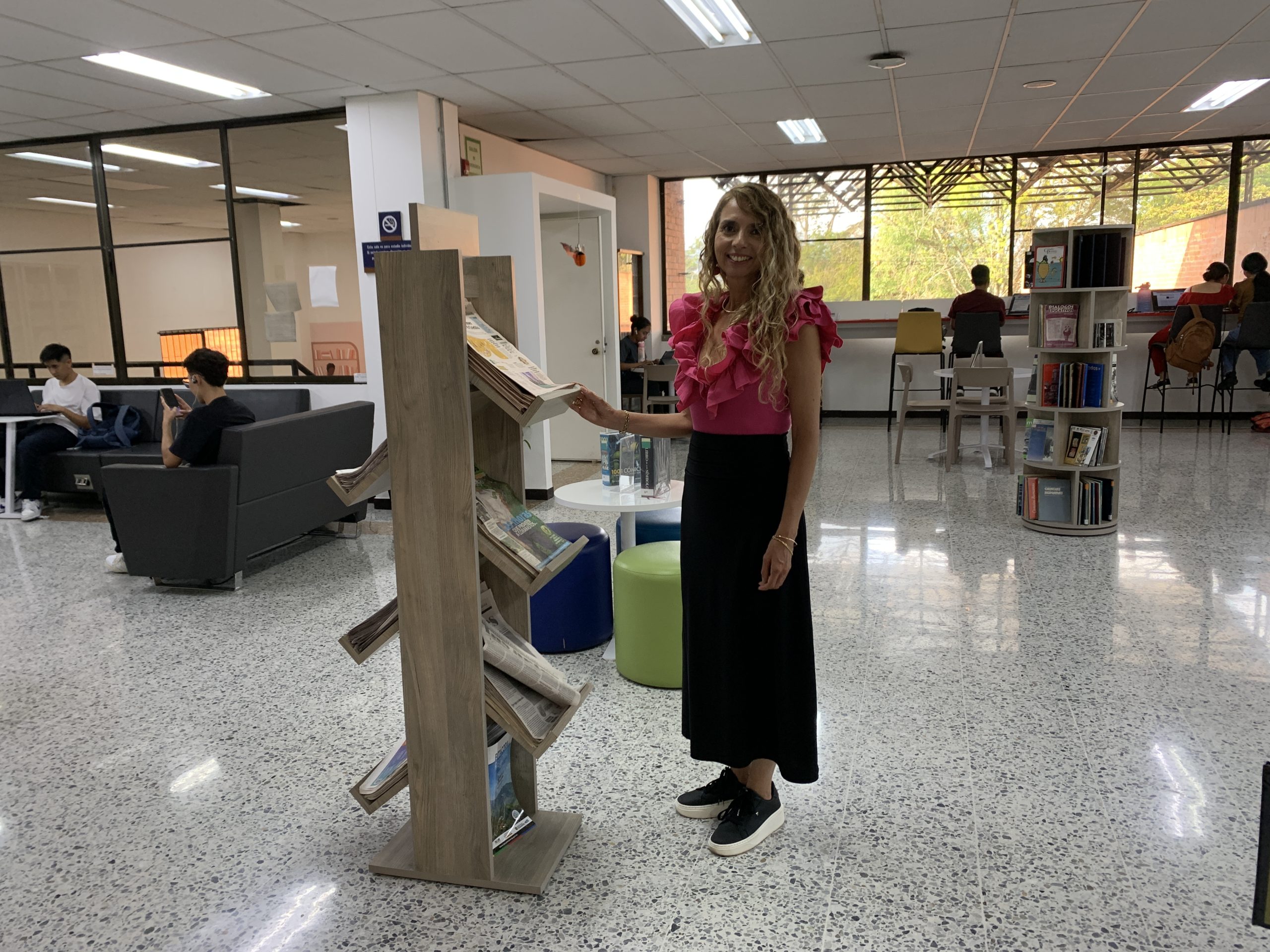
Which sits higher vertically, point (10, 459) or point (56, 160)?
point (56, 160)

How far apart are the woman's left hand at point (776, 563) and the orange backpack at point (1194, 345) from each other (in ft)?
26.1

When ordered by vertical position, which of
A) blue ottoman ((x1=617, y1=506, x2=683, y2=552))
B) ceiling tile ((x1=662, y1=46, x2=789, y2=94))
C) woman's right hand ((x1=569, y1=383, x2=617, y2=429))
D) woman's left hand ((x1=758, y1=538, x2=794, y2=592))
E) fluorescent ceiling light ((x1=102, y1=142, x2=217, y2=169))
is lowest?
blue ottoman ((x1=617, y1=506, x2=683, y2=552))

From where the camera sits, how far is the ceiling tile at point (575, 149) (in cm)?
782

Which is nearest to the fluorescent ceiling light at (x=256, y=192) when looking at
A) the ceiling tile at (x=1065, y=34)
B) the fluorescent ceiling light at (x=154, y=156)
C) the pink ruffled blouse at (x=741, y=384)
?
the fluorescent ceiling light at (x=154, y=156)

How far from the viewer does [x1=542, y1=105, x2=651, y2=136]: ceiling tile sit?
21.6 ft

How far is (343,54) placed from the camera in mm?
4949

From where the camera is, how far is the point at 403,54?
5016 millimetres

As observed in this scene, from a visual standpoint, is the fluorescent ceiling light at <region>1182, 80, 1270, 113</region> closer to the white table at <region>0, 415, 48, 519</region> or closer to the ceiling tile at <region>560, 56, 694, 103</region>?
the ceiling tile at <region>560, 56, 694, 103</region>

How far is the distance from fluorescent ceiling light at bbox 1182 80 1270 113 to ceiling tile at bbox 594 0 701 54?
4252 mm

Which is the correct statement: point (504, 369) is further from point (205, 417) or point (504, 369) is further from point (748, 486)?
point (205, 417)

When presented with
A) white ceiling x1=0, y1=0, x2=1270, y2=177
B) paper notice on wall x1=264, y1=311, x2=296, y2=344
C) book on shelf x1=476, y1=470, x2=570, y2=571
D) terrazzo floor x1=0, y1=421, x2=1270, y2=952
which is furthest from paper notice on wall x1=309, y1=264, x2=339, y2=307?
book on shelf x1=476, y1=470, x2=570, y2=571

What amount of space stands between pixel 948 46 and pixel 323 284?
184 inches

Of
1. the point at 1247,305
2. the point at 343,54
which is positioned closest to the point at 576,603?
the point at 343,54

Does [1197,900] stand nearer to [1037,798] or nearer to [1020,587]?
[1037,798]
